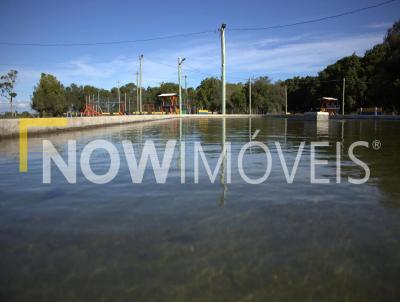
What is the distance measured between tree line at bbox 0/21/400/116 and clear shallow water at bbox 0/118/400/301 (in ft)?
158

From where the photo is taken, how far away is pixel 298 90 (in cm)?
9344

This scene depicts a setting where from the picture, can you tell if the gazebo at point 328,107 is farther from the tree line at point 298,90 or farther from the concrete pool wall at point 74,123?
the concrete pool wall at point 74,123

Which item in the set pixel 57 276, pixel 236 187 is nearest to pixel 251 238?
pixel 57 276

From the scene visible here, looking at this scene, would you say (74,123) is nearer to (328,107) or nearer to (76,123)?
(76,123)

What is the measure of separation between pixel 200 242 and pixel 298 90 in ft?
309

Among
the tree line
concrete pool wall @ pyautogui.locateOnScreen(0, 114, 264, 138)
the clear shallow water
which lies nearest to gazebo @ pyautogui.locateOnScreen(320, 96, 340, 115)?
the tree line

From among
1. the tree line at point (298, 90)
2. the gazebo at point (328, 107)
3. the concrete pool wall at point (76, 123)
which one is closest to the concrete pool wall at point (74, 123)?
the concrete pool wall at point (76, 123)

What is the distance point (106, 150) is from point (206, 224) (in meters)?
7.43

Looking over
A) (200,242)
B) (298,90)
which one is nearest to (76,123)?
(200,242)

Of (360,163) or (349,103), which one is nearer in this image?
(360,163)

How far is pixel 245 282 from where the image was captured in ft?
9.25

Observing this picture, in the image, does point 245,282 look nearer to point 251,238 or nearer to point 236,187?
point 251,238

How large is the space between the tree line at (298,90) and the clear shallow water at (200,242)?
158 ft

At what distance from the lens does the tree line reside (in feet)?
170
